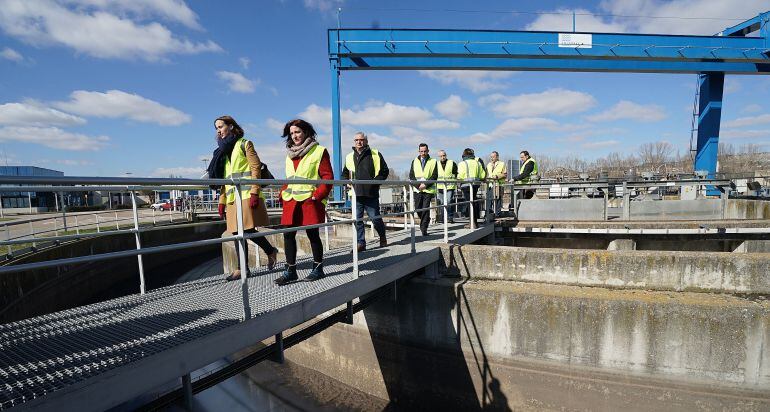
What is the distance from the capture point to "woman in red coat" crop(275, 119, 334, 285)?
324 centimetres

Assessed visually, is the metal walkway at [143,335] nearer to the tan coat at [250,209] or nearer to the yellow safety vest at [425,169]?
the tan coat at [250,209]

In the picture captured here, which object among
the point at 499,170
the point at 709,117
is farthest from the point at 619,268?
the point at 709,117

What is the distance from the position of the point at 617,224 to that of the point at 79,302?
13718mm

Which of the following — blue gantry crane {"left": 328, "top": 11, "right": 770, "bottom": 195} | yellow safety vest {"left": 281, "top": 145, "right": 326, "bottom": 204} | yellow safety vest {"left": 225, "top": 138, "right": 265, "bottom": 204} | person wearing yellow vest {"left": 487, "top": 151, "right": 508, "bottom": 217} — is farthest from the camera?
blue gantry crane {"left": 328, "top": 11, "right": 770, "bottom": 195}

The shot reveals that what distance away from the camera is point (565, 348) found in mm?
4359

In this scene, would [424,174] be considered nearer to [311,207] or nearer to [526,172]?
[311,207]

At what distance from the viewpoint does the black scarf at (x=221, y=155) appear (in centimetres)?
340

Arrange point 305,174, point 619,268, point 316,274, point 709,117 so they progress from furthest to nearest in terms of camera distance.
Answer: point 709,117, point 619,268, point 316,274, point 305,174

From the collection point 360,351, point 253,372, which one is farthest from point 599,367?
point 253,372

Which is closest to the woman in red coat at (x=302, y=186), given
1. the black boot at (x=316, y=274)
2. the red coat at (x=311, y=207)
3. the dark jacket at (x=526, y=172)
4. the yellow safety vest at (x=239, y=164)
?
the red coat at (x=311, y=207)

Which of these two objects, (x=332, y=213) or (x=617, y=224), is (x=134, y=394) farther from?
(x=332, y=213)

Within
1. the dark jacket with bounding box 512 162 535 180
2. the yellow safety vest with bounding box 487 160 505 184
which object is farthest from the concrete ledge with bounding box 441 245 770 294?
the dark jacket with bounding box 512 162 535 180

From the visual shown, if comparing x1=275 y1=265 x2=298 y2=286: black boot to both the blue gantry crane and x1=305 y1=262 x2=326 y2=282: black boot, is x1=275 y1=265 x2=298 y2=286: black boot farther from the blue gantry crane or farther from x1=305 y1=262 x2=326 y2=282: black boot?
the blue gantry crane

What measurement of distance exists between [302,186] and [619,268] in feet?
13.1
